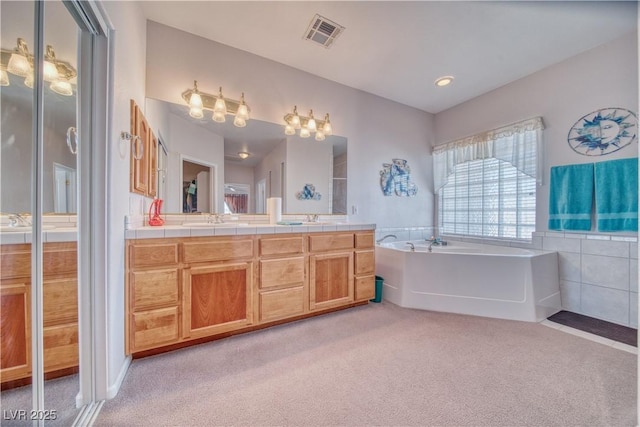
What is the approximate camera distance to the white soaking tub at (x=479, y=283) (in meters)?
2.26

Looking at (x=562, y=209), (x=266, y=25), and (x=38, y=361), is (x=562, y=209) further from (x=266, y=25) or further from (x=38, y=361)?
(x=38, y=361)

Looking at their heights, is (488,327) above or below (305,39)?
below

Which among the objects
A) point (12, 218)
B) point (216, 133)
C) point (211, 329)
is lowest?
point (211, 329)

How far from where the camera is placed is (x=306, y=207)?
2.75 m

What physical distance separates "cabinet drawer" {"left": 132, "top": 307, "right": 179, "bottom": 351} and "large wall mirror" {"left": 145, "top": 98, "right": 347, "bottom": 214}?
0.89 m

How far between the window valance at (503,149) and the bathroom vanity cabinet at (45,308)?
12.6ft

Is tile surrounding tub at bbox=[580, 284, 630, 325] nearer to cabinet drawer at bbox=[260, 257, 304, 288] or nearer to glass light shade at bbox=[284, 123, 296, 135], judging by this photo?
cabinet drawer at bbox=[260, 257, 304, 288]

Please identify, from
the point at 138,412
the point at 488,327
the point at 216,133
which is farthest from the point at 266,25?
the point at 488,327

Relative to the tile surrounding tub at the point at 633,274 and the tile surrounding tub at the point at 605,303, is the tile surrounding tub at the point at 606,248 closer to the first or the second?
the tile surrounding tub at the point at 633,274

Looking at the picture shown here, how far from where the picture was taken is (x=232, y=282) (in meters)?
1.82

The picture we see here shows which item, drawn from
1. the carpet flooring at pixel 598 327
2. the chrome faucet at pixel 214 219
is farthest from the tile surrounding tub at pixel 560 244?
the chrome faucet at pixel 214 219

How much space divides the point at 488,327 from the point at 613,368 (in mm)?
688

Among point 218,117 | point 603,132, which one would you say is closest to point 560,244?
point 603,132

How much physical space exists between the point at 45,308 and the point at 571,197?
153 inches
